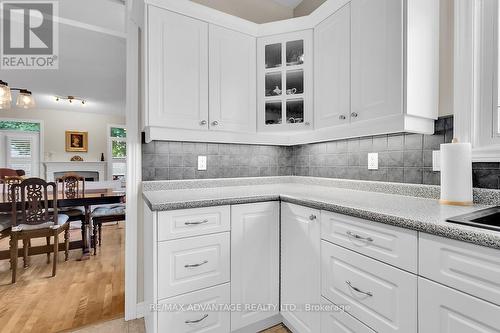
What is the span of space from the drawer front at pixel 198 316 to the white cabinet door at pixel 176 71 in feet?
3.45

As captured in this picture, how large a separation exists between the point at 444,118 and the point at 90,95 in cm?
630

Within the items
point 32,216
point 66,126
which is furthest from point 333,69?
point 66,126

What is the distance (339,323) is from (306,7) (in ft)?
8.34

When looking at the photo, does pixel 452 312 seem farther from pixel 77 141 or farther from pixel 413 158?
pixel 77 141

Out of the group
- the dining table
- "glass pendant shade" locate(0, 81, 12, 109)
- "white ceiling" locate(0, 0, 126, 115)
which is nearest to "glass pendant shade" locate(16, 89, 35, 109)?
"glass pendant shade" locate(0, 81, 12, 109)

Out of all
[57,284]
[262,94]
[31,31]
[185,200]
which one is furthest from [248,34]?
[57,284]

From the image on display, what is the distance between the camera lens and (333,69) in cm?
172

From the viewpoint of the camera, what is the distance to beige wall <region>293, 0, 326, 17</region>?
229cm

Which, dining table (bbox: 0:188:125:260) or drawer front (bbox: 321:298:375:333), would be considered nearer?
drawer front (bbox: 321:298:375:333)

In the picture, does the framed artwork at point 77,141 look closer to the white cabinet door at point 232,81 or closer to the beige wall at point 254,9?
the beige wall at point 254,9

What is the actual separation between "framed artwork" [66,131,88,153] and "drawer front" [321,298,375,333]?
771cm

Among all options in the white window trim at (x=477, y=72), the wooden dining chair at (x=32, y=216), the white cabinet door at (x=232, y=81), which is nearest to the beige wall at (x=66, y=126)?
the wooden dining chair at (x=32, y=216)

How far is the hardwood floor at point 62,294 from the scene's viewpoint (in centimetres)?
183

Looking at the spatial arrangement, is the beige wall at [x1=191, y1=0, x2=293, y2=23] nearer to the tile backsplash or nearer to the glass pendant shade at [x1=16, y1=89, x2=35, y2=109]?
the tile backsplash
